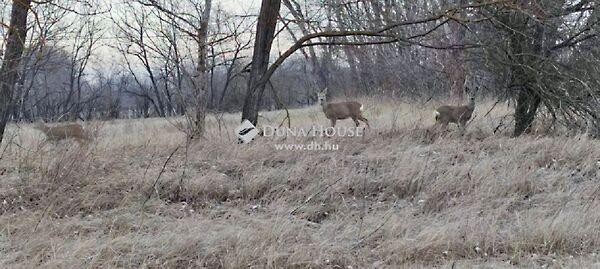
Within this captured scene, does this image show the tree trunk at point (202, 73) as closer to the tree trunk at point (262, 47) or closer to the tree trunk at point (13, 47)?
the tree trunk at point (262, 47)

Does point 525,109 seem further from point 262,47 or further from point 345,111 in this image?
point 262,47

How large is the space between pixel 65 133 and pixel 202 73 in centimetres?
286

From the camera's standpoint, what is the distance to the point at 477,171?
5352 millimetres

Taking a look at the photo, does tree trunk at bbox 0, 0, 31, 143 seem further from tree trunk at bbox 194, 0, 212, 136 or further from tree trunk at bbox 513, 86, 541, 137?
tree trunk at bbox 513, 86, 541, 137

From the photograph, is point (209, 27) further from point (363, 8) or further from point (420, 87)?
point (420, 87)

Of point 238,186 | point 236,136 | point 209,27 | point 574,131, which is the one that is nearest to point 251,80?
point 236,136

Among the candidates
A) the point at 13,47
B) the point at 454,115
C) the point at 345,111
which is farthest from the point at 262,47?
the point at 13,47

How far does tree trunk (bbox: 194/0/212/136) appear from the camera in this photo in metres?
8.98

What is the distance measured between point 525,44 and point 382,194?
4.41 m

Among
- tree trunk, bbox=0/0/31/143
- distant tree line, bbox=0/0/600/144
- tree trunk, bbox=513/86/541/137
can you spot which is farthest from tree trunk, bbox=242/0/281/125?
tree trunk, bbox=513/86/541/137

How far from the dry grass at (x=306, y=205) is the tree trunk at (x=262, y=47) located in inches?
55.3

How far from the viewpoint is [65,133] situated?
25.3 ft

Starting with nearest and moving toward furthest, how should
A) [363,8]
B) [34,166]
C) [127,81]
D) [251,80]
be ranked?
[34,166]
[251,80]
[363,8]
[127,81]

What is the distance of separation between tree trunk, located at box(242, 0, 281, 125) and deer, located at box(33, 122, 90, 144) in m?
2.86
